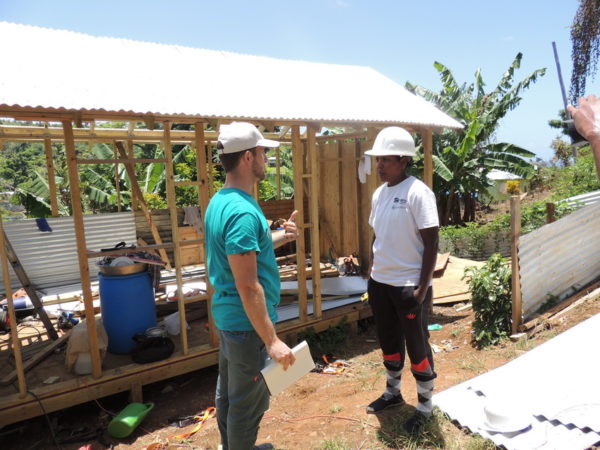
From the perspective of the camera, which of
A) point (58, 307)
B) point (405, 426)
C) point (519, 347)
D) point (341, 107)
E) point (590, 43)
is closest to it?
point (405, 426)

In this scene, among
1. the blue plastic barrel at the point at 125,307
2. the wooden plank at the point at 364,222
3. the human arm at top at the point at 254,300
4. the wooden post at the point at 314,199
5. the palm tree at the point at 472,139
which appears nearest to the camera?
the human arm at top at the point at 254,300

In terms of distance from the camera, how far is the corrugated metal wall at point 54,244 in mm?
6836

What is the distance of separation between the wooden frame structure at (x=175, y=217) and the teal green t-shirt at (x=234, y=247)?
2.14 metres

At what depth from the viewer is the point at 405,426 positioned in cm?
322

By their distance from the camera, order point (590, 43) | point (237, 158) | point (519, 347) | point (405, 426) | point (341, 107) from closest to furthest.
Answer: point (237, 158) → point (405, 426) → point (519, 347) → point (341, 107) → point (590, 43)

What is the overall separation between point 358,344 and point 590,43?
64.0ft

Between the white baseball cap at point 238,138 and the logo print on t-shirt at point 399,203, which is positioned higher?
the white baseball cap at point 238,138

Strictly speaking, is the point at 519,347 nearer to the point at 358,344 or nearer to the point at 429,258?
the point at 358,344

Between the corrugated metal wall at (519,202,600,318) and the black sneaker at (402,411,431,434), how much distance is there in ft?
8.90

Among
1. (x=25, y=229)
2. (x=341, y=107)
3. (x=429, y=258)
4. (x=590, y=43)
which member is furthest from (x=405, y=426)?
(x=590, y=43)

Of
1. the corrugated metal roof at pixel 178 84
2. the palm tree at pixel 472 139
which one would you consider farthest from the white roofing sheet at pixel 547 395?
the palm tree at pixel 472 139

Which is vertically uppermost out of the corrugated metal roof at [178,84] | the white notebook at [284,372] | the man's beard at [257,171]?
the corrugated metal roof at [178,84]

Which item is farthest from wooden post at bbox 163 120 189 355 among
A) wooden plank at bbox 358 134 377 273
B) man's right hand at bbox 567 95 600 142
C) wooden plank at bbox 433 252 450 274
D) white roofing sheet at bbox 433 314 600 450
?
wooden plank at bbox 433 252 450 274

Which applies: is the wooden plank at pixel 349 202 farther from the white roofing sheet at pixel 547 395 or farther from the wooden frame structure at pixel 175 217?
the white roofing sheet at pixel 547 395
